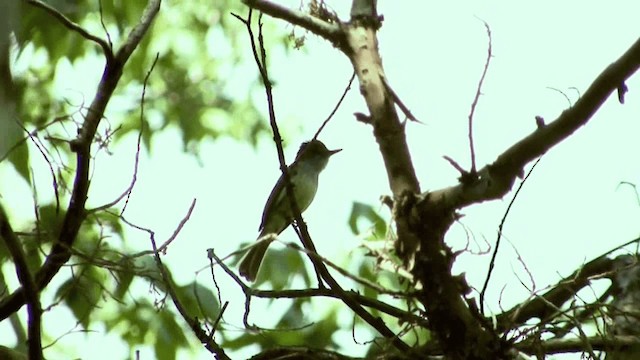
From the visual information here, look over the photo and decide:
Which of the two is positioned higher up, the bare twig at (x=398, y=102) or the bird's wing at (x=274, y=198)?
the bird's wing at (x=274, y=198)

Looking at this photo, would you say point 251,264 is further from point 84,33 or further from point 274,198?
point 84,33

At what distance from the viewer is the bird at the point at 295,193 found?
3760 mm

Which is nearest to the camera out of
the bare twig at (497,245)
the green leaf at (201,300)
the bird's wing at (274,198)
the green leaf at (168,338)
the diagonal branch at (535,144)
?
the diagonal branch at (535,144)

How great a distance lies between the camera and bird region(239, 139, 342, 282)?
376 centimetres

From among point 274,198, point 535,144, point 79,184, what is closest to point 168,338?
point 274,198

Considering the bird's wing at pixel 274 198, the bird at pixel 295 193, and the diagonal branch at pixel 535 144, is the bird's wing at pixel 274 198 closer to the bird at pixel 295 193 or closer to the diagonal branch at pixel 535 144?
the bird at pixel 295 193

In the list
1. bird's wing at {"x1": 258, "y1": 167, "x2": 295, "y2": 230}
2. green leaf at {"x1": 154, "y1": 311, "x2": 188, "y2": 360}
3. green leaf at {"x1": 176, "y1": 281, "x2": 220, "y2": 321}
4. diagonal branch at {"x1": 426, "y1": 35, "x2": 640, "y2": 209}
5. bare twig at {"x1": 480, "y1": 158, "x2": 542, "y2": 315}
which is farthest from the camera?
bird's wing at {"x1": 258, "y1": 167, "x2": 295, "y2": 230}

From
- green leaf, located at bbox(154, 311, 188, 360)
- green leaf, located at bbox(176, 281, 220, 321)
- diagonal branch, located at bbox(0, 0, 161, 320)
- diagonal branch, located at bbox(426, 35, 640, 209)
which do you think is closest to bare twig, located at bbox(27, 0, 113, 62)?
diagonal branch, located at bbox(0, 0, 161, 320)

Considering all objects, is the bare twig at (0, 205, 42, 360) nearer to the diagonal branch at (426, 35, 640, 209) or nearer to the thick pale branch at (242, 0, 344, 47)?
the thick pale branch at (242, 0, 344, 47)

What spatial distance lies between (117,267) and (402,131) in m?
0.79

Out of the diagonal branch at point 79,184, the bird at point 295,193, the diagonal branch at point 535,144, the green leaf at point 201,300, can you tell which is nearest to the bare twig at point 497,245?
the diagonal branch at point 535,144

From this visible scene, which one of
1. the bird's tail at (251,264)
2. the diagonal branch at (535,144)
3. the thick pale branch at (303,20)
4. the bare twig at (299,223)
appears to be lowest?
the diagonal branch at (535,144)

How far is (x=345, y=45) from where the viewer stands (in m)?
2.06

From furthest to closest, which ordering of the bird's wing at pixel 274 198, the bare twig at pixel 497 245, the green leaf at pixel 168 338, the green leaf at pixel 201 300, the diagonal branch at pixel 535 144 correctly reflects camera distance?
the bird's wing at pixel 274 198 < the green leaf at pixel 168 338 < the green leaf at pixel 201 300 < the bare twig at pixel 497 245 < the diagonal branch at pixel 535 144
